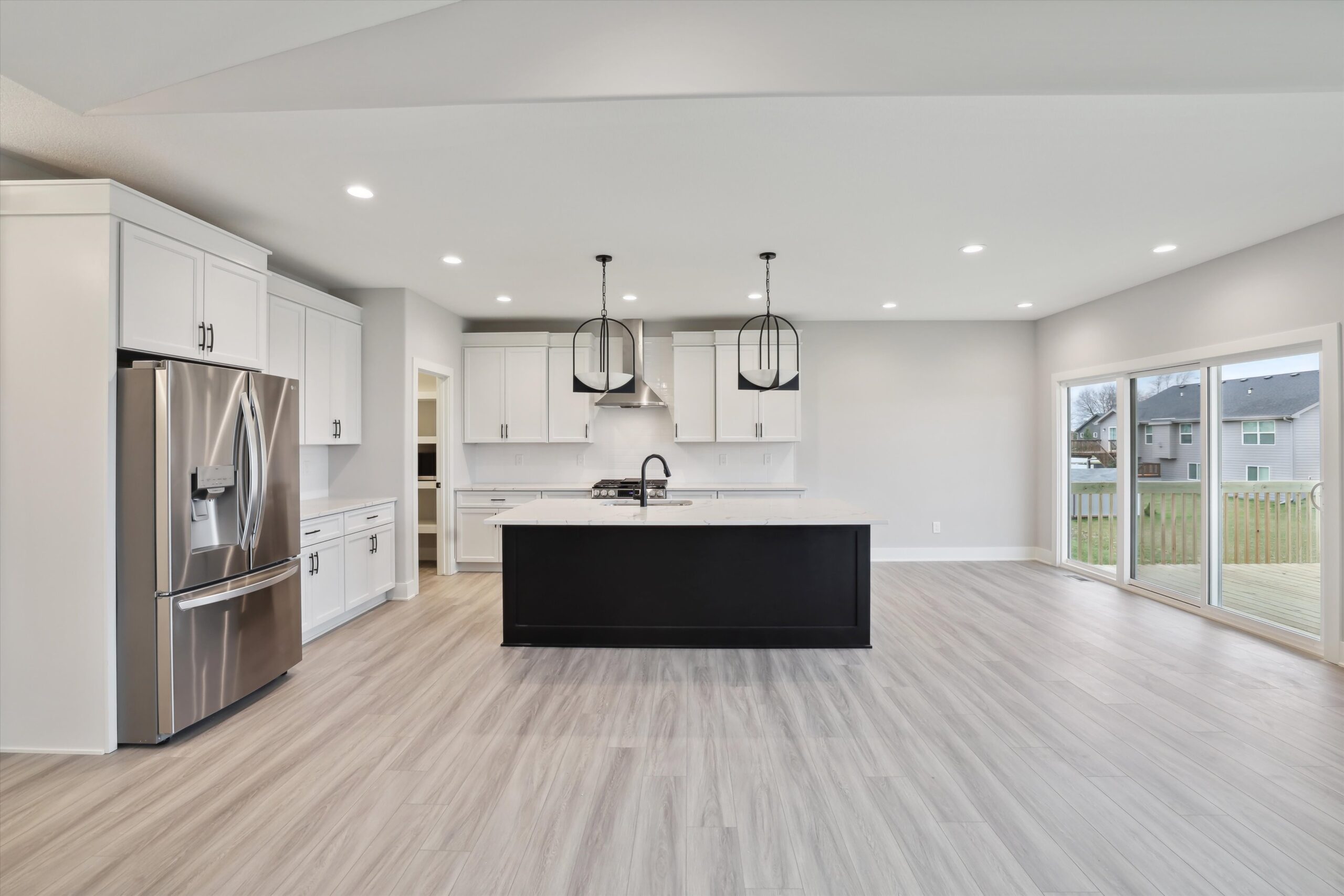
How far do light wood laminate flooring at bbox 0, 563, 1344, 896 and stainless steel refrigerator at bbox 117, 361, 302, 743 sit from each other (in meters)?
0.23

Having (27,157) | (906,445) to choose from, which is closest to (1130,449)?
(906,445)

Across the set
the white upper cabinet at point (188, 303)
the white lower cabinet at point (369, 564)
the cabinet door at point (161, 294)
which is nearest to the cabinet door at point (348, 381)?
the white lower cabinet at point (369, 564)

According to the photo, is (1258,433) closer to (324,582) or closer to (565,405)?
(565,405)

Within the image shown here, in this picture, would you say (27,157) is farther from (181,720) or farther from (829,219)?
(829,219)

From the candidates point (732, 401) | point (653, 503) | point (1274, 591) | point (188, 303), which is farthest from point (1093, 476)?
point (188, 303)

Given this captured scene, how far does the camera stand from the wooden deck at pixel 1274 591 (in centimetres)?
368

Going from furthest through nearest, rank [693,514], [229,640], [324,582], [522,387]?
1. [522,387]
2. [324,582]
3. [693,514]
4. [229,640]

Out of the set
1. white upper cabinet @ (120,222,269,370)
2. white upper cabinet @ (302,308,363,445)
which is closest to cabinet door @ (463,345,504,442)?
white upper cabinet @ (302,308,363,445)

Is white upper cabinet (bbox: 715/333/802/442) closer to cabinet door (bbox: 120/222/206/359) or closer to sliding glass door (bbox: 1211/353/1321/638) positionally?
sliding glass door (bbox: 1211/353/1321/638)

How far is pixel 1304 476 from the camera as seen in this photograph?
3693mm

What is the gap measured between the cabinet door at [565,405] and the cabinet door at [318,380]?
2.17 metres

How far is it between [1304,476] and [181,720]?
6426 mm

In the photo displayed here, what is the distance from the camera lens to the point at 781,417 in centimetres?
617

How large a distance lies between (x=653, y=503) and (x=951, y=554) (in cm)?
392
